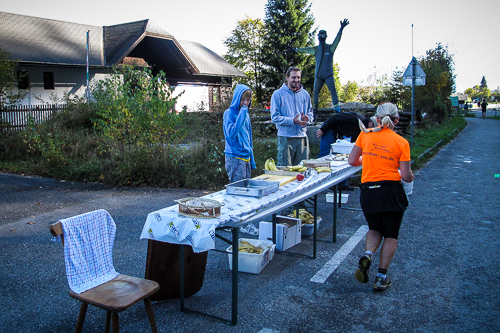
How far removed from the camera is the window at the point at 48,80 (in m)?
24.4

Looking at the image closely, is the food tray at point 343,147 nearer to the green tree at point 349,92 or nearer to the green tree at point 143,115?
the green tree at point 143,115

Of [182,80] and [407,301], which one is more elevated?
[182,80]

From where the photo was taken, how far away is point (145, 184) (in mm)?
9727

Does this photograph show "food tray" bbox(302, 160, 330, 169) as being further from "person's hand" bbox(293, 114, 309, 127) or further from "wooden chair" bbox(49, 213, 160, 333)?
"wooden chair" bbox(49, 213, 160, 333)

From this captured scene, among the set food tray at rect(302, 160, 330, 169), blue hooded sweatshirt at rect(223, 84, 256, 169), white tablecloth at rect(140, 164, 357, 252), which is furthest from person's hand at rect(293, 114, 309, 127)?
white tablecloth at rect(140, 164, 357, 252)

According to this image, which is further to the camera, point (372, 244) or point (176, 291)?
point (372, 244)

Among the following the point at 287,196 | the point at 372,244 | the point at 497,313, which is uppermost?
the point at 287,196

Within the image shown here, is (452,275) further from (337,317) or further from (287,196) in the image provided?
(287,196)

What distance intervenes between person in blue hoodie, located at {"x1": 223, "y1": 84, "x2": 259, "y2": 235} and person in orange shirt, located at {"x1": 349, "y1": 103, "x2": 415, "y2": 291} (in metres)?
1.69

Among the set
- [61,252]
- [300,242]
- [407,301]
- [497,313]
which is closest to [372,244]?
[407,301]

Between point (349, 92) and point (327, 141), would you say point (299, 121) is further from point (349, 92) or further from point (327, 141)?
point (349, 92)

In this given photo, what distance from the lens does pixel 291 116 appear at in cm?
671

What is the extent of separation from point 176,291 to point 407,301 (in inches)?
85.6

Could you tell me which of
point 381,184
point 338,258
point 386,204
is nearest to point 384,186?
point 381,184
